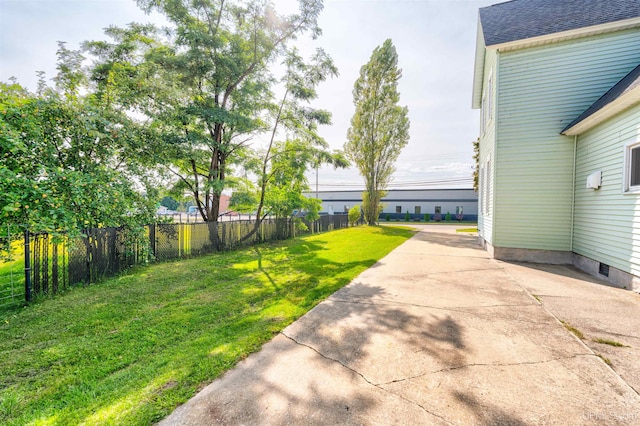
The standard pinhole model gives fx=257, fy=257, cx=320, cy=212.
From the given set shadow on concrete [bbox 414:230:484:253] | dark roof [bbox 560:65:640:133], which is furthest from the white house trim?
shadow on concrete [bbox 414:230:484:253]

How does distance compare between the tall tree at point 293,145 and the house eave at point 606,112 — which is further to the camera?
the tall tree at point 293,145

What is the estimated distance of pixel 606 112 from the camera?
5.49 metres

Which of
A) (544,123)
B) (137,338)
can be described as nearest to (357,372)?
(137,338)

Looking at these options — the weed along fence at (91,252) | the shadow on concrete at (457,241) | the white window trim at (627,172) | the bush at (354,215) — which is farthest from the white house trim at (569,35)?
the bush at (354,215)

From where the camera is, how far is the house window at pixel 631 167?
5.01 m

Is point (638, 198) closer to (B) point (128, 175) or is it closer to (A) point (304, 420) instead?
(A) point (304, 420)

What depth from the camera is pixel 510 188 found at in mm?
7707

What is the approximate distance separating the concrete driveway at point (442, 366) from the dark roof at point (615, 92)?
3866 millimetres

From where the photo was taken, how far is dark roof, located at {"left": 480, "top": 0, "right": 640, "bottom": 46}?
692cm

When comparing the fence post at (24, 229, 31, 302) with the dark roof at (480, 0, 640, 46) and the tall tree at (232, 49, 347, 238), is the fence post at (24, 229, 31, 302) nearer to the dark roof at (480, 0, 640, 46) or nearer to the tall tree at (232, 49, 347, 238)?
the tall tree at (232, 49, 347, 238)

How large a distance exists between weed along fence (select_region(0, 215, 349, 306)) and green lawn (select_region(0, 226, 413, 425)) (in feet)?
1.43

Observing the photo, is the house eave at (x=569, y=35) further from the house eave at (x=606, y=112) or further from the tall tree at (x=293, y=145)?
the tall tree at (x=293, y=145)

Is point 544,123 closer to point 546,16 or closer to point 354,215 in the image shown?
point 546,16

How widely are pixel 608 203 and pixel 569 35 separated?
4.87 m
